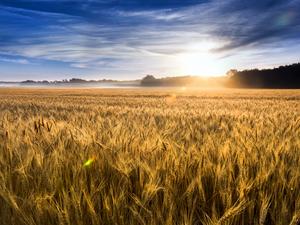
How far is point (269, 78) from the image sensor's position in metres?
95.4

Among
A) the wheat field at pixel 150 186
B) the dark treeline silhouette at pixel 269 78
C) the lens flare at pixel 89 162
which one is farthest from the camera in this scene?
the dark treeline silhouette at pixel 269 78

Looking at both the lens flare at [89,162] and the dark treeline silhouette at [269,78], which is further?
the dark treeline silhouette at [269,78]

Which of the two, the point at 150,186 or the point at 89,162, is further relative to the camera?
Answer: the point at 89,162

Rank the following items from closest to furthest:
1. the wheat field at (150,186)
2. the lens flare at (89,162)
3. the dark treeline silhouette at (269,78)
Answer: the wheat field at (150,186) < the lens flare at (89,162) < the dark treeline silhouette at (269,78)

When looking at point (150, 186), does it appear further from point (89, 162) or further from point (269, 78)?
point (269, 78)

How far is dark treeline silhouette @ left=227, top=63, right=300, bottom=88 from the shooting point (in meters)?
88.6

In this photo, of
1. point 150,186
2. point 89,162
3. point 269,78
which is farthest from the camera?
point 269,78

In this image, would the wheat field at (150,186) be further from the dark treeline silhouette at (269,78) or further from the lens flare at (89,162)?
the dark treeline silhouette at (269,78)

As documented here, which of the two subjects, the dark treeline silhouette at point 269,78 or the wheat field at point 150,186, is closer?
the wheat field at point 150,186

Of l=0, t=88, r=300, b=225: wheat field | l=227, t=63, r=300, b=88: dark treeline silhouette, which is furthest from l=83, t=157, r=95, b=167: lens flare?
l=227, t=63, r=300, b=88: dark treeline silhouette

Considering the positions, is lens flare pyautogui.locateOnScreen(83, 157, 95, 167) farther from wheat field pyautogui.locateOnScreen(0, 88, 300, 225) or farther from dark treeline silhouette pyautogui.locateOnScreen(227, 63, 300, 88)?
dark treeline silhouette pyautogui.locateOnScreen(227, 63, 300, 88)

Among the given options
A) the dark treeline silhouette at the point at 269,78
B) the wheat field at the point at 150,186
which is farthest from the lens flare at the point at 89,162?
the dark treeline silhouette at the point at 269,78

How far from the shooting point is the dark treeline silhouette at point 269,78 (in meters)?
88.6

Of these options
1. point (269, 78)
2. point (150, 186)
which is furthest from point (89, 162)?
point (269, 78)
